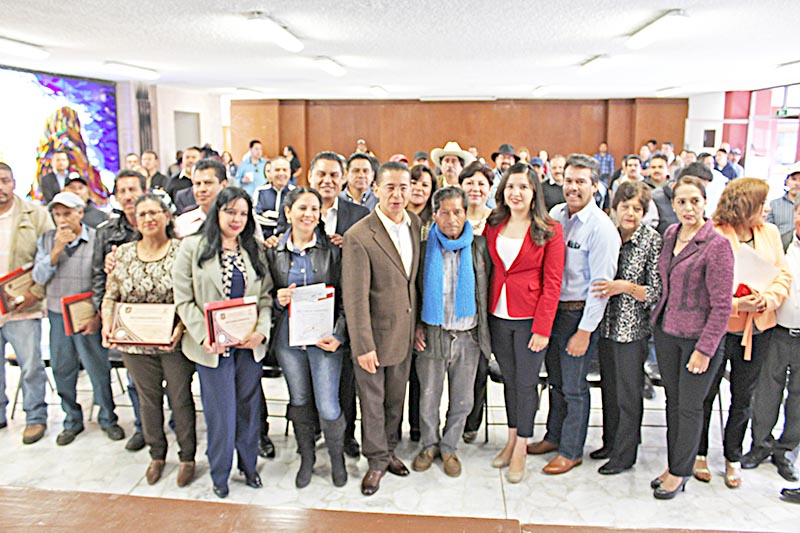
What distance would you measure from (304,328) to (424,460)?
1104 millimetres

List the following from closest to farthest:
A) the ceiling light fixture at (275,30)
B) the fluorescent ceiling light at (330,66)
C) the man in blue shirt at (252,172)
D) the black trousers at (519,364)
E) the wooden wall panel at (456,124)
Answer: the black trousers at (519,364) < the ceiling light fixture at (275,30) < the fluorescent ceiling light at (330,66) < the man in blue shirt at (252,172) < the wooden wall panel at (456,124)

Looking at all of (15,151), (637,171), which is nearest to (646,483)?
(637,171)

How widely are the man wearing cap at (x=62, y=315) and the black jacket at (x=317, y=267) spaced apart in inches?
49.8

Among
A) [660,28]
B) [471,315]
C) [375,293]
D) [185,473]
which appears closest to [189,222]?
[375,293]

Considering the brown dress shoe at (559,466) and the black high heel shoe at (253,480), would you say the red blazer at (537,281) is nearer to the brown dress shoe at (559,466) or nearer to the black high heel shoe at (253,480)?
the brown dress shoe at (559,466)

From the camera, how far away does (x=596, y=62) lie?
8664mm

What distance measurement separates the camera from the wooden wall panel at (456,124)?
51.5 ft

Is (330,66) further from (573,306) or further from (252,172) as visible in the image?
(573,306)

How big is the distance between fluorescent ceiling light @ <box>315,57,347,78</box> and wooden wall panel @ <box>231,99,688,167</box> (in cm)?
620

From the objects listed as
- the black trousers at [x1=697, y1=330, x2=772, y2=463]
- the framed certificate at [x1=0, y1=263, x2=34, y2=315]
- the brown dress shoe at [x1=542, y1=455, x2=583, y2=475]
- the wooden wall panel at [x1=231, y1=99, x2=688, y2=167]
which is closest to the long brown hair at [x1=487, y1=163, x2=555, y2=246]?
the black trousers at [x1=697, y1=330, x2=772, y2=463]

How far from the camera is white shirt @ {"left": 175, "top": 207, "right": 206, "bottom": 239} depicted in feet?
11.9

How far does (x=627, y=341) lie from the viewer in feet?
10.5

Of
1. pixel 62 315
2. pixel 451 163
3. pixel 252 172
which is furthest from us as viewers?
pixel 252 172

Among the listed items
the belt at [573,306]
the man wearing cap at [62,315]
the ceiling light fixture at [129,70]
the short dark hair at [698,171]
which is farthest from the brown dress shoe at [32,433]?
the ceiling light fixture at [129,70]
